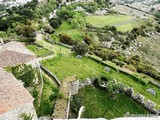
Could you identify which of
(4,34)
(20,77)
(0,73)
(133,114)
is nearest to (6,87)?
(0,73)

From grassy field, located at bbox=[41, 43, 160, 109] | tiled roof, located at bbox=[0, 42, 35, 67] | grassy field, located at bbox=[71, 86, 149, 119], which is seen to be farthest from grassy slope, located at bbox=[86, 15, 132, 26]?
tiled roof, located at bbox=[0, 42, 35, 67]

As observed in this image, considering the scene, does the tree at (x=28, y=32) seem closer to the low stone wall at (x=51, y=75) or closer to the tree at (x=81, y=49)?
the tree at (x=81, y=49)

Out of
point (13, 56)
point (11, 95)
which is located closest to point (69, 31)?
point (13, 56)

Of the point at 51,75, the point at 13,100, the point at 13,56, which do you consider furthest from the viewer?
the point at 51,75

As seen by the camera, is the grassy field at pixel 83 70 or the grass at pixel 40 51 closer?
the grassy field at pixel 83 70

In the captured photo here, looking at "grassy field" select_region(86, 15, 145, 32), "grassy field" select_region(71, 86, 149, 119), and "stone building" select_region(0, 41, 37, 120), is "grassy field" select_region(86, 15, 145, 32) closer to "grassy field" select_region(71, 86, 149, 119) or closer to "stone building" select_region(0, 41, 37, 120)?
"grassy field" select_region(71, 86, 149, 119)

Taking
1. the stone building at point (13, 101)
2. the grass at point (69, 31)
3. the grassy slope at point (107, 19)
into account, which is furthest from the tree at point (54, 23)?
the stone building at point (13, 101)

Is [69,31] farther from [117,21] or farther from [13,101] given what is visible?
[13,101]
